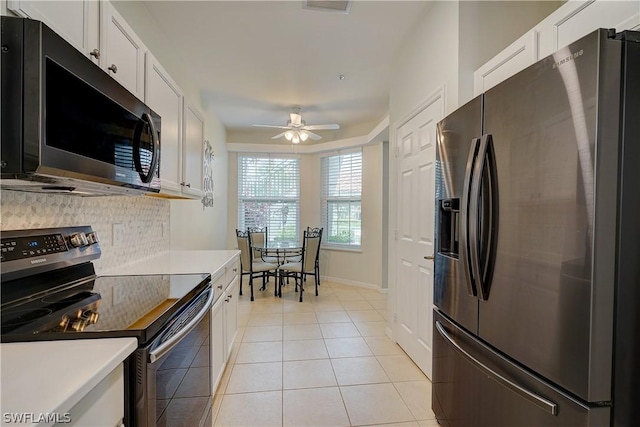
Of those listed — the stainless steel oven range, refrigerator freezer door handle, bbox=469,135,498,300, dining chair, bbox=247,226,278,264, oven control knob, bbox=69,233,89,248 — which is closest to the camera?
→ the stainless steel oven range

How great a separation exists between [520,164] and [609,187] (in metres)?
0.29

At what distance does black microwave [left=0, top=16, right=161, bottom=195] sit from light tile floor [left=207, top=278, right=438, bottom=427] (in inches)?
64.2

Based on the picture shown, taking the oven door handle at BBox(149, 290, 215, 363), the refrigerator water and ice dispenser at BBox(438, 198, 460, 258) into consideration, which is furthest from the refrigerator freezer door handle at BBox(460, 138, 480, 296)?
the oven door handle at BBox(149, 290, 215, 363)

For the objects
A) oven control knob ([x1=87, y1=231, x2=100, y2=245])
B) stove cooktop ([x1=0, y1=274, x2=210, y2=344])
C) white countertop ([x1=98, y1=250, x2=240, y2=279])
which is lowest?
white countertop ([x1=98, y1=250, x2=240, y2=279])

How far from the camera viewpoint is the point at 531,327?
1059mm

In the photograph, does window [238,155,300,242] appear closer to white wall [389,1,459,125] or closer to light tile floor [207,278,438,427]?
light tile floor [207,278,438,427]

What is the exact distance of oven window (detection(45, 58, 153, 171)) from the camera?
862 mm

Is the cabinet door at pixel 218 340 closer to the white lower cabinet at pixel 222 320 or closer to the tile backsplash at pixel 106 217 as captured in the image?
the white lower cabinet at pixel 222 320

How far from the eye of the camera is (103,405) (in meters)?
0.75

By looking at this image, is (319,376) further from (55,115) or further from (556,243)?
(55,115)

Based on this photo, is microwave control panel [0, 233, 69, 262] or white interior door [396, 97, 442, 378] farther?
white interior door [396, 97, 442, 378]

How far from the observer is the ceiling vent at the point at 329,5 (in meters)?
2.24

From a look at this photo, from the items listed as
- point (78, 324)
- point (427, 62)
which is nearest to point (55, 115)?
point (78, 324)

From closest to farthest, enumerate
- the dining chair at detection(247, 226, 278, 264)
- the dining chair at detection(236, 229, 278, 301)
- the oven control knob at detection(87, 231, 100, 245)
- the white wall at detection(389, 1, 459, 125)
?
the oven control knob at detection(87, 231, 100, 245) < the white wall at detection(389, 1, 459, 125) < the dining chair at detection(236, 229, 278, 301) < the dining chair at detection(247, 226, 278, 264)
